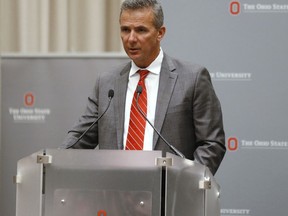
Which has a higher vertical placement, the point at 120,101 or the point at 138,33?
the point at 138,33

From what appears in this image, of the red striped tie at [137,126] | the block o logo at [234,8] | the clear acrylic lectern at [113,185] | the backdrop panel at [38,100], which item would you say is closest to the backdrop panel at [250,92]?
the block o logo at [234,8]

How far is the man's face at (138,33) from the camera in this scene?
10.6 ft

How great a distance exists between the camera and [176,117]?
326 centimetres

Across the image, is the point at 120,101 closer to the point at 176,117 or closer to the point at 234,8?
the point at 176,117

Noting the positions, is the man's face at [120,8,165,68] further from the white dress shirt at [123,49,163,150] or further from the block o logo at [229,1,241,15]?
the block o logo at [229,1,241,15]

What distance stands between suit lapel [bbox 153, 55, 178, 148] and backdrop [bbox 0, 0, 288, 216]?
1.13m

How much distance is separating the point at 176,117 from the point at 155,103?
0.12m

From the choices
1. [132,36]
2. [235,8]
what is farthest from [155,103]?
[235,8]

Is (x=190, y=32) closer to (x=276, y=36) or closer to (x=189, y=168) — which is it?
(x=276, y=36)

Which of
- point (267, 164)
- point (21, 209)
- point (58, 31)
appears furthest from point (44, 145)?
point (21, 209)

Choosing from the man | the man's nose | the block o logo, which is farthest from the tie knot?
the block o logo

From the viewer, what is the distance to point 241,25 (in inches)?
177

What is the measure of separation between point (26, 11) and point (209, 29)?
1532 millimetres

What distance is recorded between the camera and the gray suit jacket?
324cm
